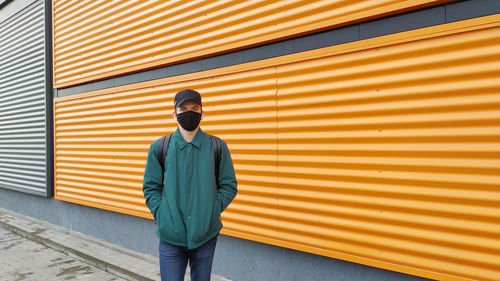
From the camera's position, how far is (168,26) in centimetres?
588

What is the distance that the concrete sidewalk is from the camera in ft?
18.0

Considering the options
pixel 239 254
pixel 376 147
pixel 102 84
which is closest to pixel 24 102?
pixel 102 84

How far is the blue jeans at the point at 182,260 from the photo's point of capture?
2.85 meters

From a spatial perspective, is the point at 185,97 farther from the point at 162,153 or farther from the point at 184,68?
the point at 184,68

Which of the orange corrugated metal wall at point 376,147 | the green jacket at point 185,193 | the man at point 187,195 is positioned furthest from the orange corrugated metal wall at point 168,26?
the green jacket at point 185,193

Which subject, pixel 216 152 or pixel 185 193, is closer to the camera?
pixel 185 193

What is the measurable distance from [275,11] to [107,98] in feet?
13.0

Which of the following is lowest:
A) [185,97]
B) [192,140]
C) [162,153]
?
[162,153]

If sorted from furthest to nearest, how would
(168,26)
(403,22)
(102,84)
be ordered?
(102,84) < (168,26) < (403,22)

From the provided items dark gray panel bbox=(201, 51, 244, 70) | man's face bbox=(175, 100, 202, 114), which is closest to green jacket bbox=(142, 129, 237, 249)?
man's face bbox=(175, 100, 202, 114)

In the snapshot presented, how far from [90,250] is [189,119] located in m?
4.79

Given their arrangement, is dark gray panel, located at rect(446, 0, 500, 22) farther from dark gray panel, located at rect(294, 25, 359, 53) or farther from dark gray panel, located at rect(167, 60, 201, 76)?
dark gray panel, located at rect(167, 60, 201, 76)

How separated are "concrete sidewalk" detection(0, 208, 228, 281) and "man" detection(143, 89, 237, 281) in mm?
2476

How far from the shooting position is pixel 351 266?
3.95 metres
